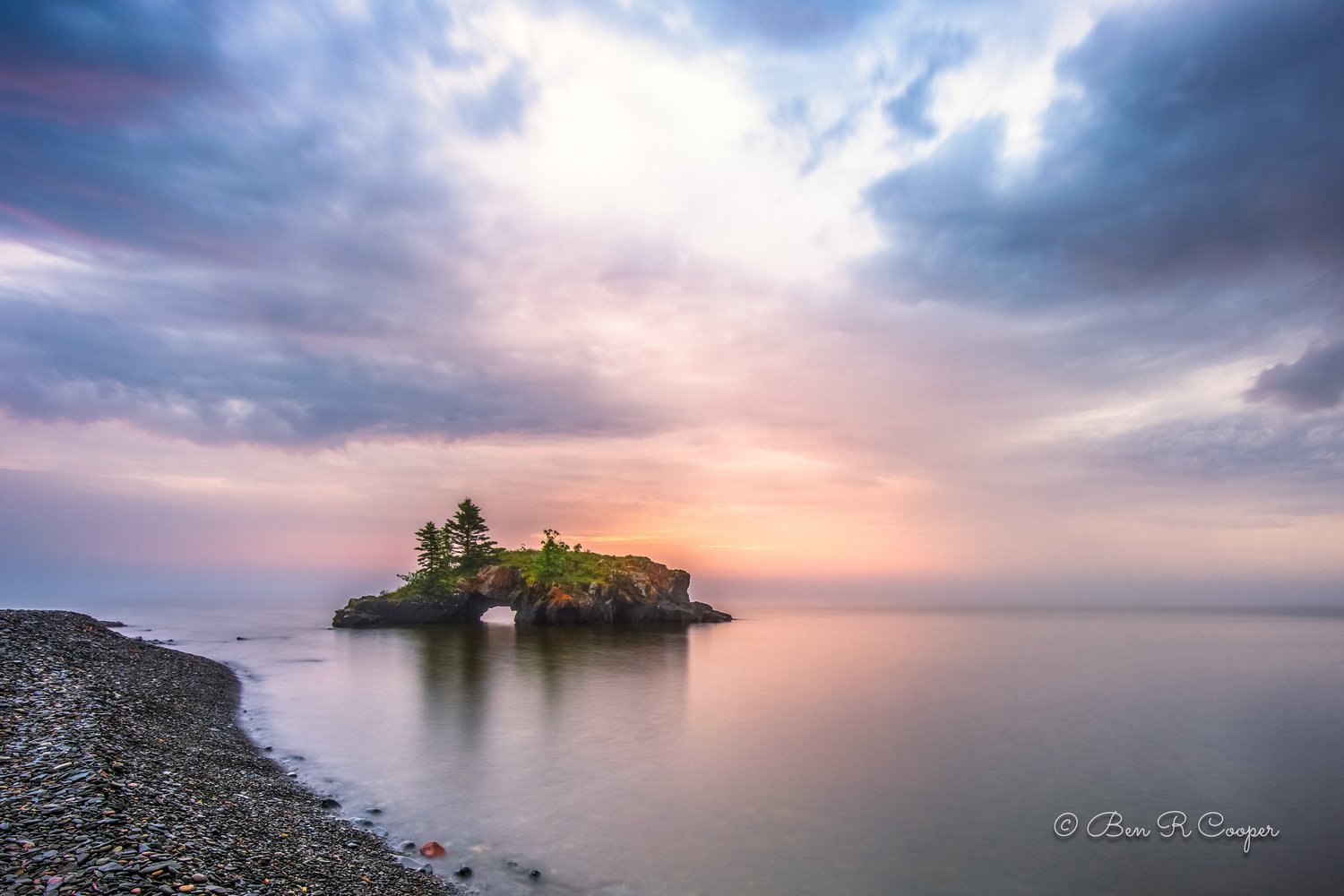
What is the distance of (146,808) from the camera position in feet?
52.6

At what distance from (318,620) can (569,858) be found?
488 feet

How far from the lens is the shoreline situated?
41.6ft

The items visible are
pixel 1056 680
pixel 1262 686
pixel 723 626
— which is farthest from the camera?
pixel 723 626

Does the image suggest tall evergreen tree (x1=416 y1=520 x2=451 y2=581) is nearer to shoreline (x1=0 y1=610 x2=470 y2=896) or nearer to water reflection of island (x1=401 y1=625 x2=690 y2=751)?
water reflection of island (x1=401 y1=625 x2=690 y2=751)

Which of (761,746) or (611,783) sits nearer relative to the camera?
(611,783)

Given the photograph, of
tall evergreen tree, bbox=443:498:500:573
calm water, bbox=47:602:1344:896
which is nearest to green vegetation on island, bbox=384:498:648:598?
tall evergreen tree, bbox=443:498:500:573

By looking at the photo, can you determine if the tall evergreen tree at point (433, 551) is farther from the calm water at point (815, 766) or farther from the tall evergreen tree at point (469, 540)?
the calm water at point (815, 766)

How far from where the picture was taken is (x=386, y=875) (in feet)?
58.2

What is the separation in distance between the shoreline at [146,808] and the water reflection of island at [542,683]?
48.0 ft

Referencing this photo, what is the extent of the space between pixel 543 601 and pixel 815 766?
92.6m

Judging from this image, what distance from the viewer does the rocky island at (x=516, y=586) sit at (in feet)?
399

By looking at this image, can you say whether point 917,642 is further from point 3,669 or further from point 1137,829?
point 3,669

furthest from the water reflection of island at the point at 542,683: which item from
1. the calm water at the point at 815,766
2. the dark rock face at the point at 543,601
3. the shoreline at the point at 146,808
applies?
the shoreline at the point at 146,808

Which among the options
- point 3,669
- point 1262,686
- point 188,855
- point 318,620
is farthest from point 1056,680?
point 318,620
